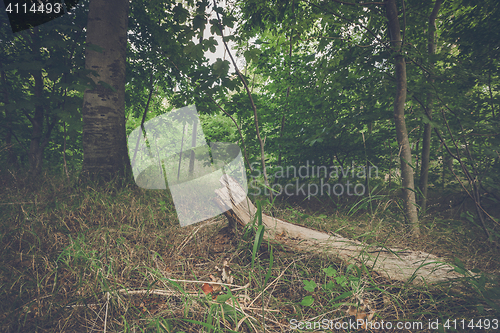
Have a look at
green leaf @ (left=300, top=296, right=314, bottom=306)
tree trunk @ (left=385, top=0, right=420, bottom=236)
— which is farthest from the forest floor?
tree trunk @ (left=385, top=0, right=420, bottom=236)

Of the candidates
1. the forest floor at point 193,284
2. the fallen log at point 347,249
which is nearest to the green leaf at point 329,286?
the forest floor at point 193,284

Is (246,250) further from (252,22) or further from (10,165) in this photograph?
(10,165)

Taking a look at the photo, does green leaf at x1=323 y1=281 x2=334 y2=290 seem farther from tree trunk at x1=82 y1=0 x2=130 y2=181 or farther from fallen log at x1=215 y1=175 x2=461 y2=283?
tree trunk at x1=82 y1=0 x2=130 y2=181

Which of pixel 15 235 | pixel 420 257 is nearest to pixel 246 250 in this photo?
pixel 420 257

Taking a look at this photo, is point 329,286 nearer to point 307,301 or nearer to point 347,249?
point 307,301

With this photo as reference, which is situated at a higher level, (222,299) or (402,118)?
(402,118)

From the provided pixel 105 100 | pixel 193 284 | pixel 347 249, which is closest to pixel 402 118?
pixel 347 249

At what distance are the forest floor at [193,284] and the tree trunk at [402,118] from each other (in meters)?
0.42

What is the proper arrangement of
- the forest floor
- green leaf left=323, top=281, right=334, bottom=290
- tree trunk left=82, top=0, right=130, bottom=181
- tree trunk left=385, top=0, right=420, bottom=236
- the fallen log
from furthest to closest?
tree trunk left=82, top=0, right=130, bottom=181 → tree trunk left=385, top=0, right=420, bottom=236 → the fallen log → green leaf left=323, top=281, right=334, bottom=290 → the forest floor

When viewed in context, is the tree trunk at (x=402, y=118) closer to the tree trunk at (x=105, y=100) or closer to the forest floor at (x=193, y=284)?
the forest floor at (x=193, y=284)

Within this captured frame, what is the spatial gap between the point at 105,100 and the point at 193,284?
2.83 meters

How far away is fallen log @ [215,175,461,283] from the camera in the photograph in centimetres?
145

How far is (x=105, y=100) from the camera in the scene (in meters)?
2.86

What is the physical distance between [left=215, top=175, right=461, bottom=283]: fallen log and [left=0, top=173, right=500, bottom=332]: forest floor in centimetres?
8
